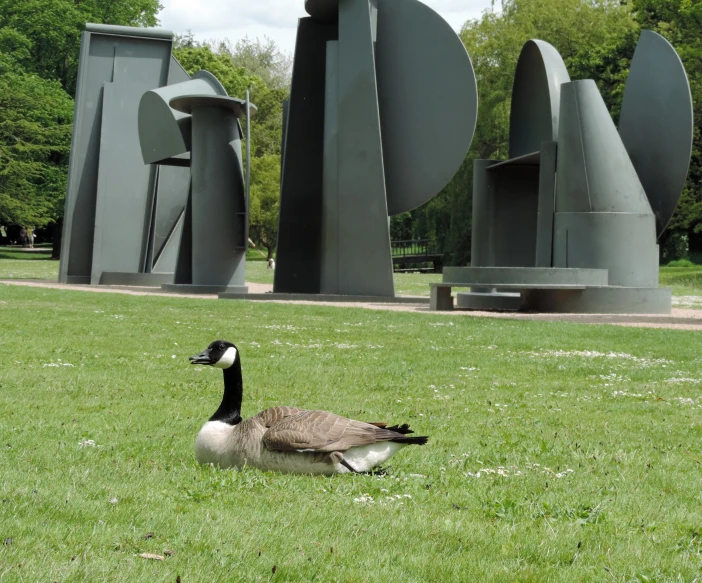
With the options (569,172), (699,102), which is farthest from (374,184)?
(699,102)

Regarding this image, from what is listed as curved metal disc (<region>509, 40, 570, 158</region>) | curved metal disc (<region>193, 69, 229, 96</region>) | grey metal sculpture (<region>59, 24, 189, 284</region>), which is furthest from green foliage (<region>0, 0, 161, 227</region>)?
curved metal disc (<region>509, 40, 570, 158</region>)

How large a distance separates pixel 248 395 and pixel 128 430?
7.18 ft

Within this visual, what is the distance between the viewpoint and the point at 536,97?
1113 inches

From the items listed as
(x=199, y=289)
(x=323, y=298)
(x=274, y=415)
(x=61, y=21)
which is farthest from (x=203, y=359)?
(x=61, y=21)

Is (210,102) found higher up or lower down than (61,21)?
lower down

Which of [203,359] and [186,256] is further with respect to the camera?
[186,256]

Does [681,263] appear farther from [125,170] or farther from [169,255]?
[125,170]

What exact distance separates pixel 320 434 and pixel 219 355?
85 centimetres

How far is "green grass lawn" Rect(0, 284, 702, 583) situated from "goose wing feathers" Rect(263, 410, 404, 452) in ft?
0.76

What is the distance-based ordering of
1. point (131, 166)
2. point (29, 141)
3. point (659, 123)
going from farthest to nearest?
point (29, 141) < point (131, 166) < point (659, 123)

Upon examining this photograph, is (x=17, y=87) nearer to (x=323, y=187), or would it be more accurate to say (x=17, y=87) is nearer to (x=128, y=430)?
(x=323, y=187)

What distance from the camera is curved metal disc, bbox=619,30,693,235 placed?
2466cm

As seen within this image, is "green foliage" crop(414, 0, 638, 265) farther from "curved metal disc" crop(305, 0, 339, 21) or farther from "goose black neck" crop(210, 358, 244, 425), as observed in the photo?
"goose black neck" crop(210, 358, 244, 425)

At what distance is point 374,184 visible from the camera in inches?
1043
